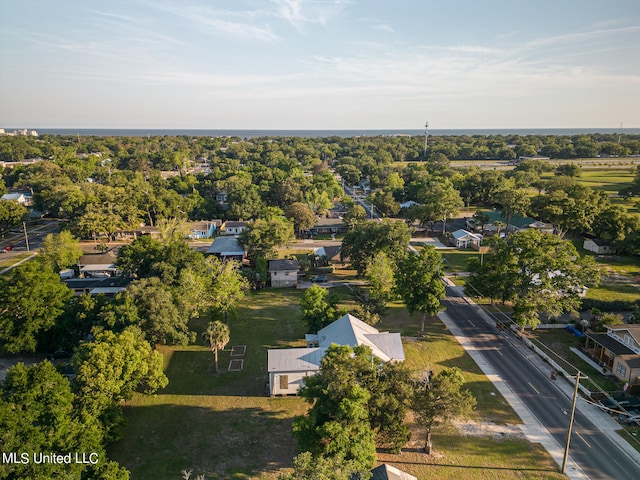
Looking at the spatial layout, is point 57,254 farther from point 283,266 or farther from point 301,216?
point 301,216

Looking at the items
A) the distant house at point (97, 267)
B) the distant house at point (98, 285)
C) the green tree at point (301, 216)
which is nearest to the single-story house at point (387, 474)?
the distant house at point (98, 285)

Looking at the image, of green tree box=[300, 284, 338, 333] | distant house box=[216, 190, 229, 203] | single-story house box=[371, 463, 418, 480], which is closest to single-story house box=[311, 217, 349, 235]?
distant house box=[216, 190, 229, 203]

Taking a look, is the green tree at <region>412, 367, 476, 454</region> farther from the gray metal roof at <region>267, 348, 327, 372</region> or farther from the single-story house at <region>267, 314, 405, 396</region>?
the gray metal roof at <region>267, 348, 327, 372</region>

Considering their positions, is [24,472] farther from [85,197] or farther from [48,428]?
[85,197]

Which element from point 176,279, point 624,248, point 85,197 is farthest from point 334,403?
point 85,197

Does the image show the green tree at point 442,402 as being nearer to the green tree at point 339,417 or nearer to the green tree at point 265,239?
the green tree at point 339,417

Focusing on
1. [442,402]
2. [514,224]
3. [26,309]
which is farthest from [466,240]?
[26,309]
